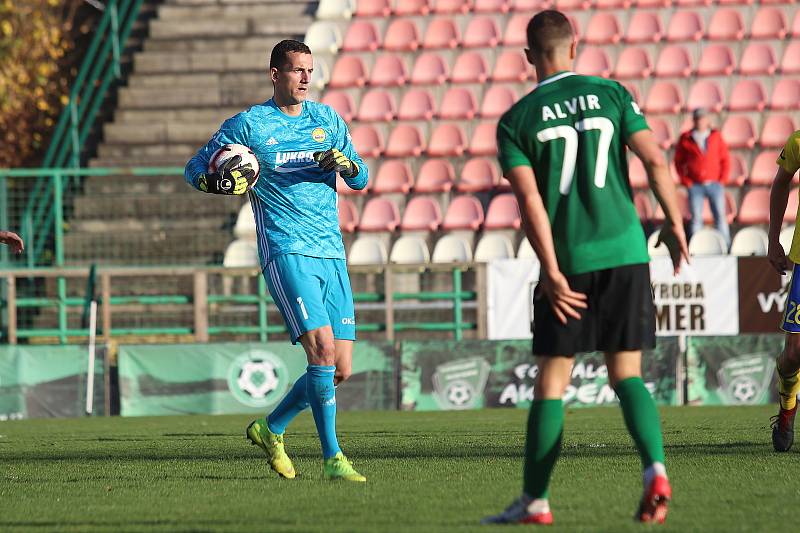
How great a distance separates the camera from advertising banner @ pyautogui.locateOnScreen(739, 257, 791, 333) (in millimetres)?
15219

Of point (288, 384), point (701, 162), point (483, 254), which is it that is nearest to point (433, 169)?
point (483, 254)

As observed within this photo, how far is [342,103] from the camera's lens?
20.7 m

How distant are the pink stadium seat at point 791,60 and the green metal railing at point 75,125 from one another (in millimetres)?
9954

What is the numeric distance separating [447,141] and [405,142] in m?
0.60

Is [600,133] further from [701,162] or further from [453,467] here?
[701,162]


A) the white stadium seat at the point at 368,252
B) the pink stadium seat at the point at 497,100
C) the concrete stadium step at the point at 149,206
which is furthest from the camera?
the pink stadium seat at the point at 497,100

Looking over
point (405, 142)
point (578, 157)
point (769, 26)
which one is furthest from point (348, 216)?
point (578, 157)

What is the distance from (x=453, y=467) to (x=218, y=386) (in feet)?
26.6

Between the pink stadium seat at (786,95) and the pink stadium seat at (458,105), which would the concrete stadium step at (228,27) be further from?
the pink stadium seat at (786,95)

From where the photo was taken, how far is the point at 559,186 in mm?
5055

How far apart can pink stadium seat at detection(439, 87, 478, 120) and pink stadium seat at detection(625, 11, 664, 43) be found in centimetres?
267

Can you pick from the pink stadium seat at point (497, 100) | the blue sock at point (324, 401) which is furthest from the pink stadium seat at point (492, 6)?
the blue sock at point (324, 401)

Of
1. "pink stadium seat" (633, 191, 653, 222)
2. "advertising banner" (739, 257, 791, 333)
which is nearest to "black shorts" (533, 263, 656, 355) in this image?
"advertising banner" (739, 257, 791, 333)

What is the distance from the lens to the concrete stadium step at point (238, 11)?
22.6m
